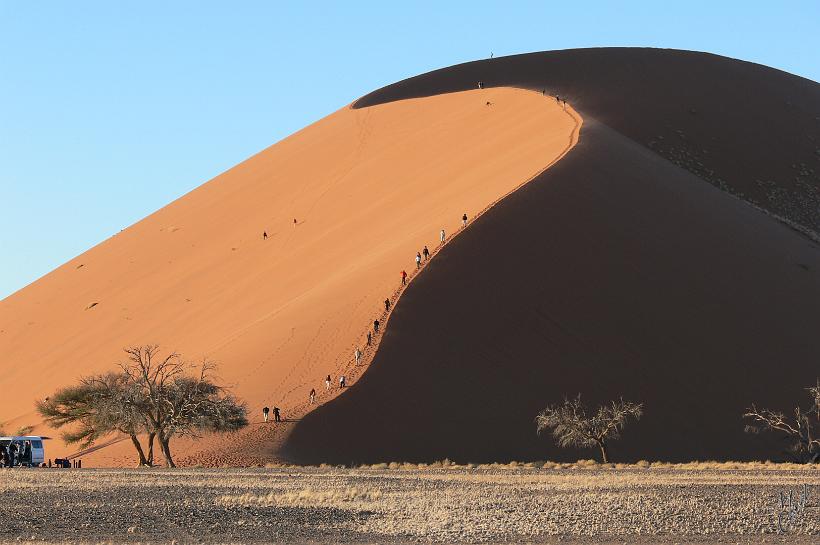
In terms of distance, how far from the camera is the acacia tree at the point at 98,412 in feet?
119

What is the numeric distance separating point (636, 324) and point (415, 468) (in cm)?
1154

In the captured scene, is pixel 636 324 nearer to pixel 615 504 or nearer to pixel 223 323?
pixel 223 323

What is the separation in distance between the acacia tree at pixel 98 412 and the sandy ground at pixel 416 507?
7.14 meters

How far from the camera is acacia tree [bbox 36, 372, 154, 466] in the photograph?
36.3 m

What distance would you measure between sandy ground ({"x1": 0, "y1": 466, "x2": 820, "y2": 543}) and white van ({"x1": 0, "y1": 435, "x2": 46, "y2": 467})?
8.59 m

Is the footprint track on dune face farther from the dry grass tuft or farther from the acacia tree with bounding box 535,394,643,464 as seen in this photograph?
the dry grass tuft

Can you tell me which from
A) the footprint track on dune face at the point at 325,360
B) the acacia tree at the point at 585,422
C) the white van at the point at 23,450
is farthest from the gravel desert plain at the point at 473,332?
the white van at the point at 23,450

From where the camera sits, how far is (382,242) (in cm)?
4953

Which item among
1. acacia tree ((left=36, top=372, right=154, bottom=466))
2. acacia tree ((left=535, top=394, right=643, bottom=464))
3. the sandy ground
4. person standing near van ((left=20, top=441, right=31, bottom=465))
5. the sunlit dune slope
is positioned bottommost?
the sandy ground

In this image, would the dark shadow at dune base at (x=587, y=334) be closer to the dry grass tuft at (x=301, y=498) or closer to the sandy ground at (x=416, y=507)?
the sandy ground at (x=416, y=507)

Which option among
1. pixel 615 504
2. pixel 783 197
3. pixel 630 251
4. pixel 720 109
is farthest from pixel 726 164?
pixel 615 504

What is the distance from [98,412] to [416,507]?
19.6m

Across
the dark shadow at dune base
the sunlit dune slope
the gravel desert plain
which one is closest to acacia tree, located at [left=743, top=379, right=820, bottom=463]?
the gravel desert plain

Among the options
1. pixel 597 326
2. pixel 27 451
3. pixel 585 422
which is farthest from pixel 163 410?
pixel 597 326
